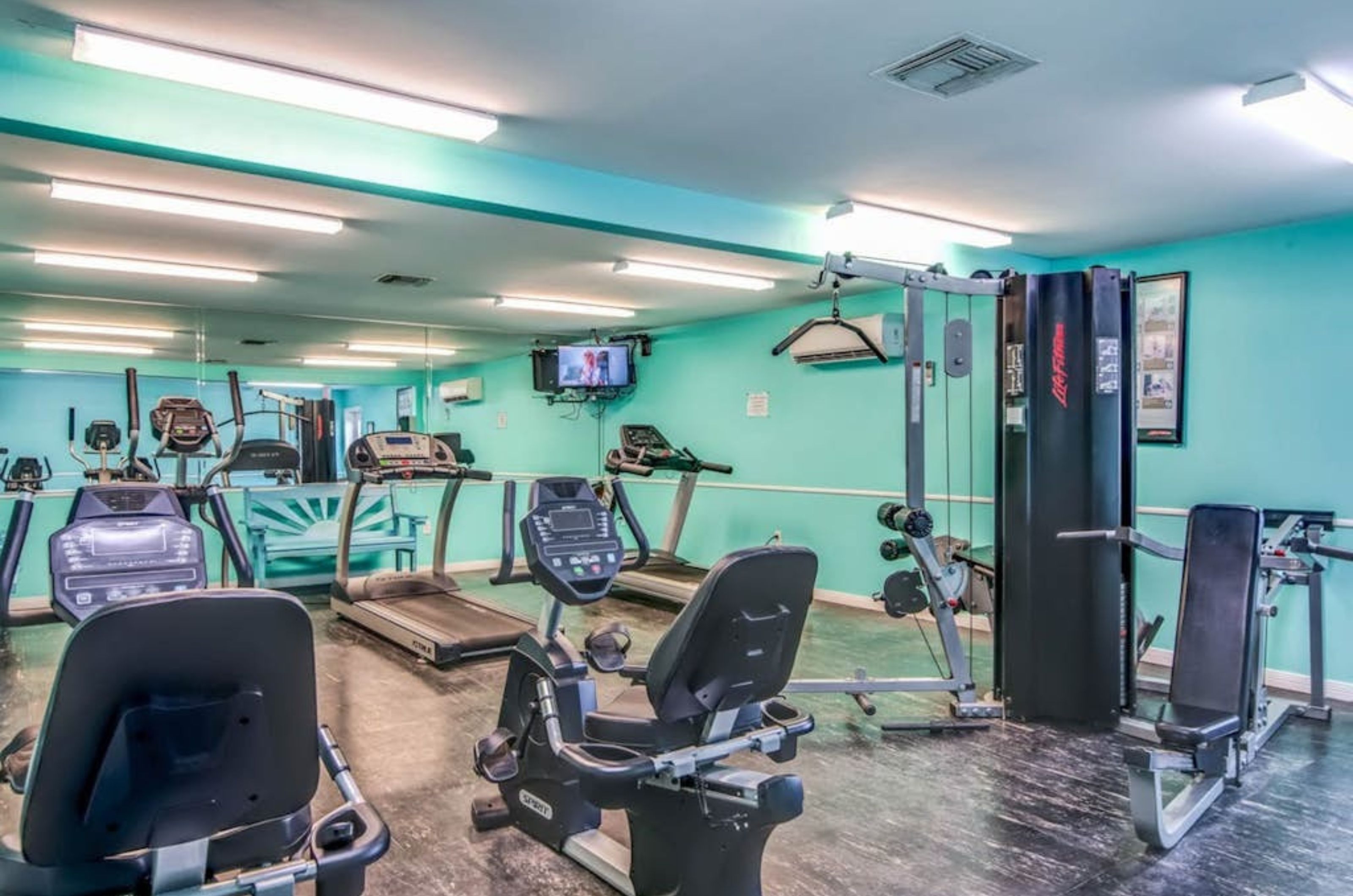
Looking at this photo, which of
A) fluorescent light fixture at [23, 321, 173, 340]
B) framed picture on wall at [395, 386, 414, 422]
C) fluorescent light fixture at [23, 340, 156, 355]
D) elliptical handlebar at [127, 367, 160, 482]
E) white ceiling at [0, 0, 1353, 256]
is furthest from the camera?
framed picture on wall at [395, 386, 414, 422]

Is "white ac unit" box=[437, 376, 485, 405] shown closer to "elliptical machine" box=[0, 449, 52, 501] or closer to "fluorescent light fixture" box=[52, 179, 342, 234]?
"elliptical machine" box=[0, 449, 52, 501]

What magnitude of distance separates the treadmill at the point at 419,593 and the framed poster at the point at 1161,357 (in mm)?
4166

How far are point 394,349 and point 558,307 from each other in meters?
2.42

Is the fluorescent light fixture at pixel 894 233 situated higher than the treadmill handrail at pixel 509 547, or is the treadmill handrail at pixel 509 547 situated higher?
the fluorescent light fixture at pixel 894 233

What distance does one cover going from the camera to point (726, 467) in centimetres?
698

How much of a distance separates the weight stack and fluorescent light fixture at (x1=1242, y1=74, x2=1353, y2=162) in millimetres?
925

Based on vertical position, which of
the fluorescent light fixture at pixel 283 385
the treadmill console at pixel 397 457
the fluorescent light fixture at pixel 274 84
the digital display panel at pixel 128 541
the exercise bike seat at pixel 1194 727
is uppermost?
the fluorescent light fixture at pixel 274 84

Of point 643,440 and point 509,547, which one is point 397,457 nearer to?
point 643,440

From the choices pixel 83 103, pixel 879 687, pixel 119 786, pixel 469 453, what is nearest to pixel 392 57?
pixel 83 103

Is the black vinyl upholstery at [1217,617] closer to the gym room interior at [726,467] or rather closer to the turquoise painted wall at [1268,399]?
the gym room interior at [726,467]

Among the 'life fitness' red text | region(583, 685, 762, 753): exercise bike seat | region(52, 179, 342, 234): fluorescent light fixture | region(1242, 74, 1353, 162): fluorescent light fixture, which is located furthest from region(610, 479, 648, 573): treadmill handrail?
region(1242, 74, 1353, 162): fluorescent light fixture

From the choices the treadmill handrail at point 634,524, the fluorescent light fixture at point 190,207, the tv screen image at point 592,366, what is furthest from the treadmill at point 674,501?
the fluorescent light fixture at point 190,207

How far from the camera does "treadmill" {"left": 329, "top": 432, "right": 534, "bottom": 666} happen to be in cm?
525

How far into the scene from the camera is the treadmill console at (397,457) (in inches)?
236
